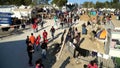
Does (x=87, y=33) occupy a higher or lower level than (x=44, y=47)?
lower

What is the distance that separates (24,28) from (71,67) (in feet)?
58.1

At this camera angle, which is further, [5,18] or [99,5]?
[99,5]

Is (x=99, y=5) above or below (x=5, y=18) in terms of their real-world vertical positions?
below

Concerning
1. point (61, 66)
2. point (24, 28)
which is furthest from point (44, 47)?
point (24, 28)

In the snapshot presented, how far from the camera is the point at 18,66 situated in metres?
20.1

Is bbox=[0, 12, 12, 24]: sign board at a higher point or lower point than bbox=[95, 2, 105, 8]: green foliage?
higher

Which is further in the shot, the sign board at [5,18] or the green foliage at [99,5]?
the green foliage at [99,5]

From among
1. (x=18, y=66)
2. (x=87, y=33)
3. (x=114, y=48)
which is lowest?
Result: (x=87, y=33)

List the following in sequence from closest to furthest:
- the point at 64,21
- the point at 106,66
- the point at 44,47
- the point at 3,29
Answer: the point at 44,47
the point at 106,66
the point at 3,29
the point at 64,21

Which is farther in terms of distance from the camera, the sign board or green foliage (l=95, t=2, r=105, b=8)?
green foliage (l=95, t=2, r=105, b=8)

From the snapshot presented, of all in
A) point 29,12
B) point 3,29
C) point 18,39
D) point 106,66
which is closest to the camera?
point 106,66

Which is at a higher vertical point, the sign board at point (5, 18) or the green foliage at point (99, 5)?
the sign board at point (5, 18)

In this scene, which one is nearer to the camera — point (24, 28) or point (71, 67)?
point (71, 67)

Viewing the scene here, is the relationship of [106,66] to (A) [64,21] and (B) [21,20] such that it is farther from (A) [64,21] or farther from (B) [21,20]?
(B) [21,20]
